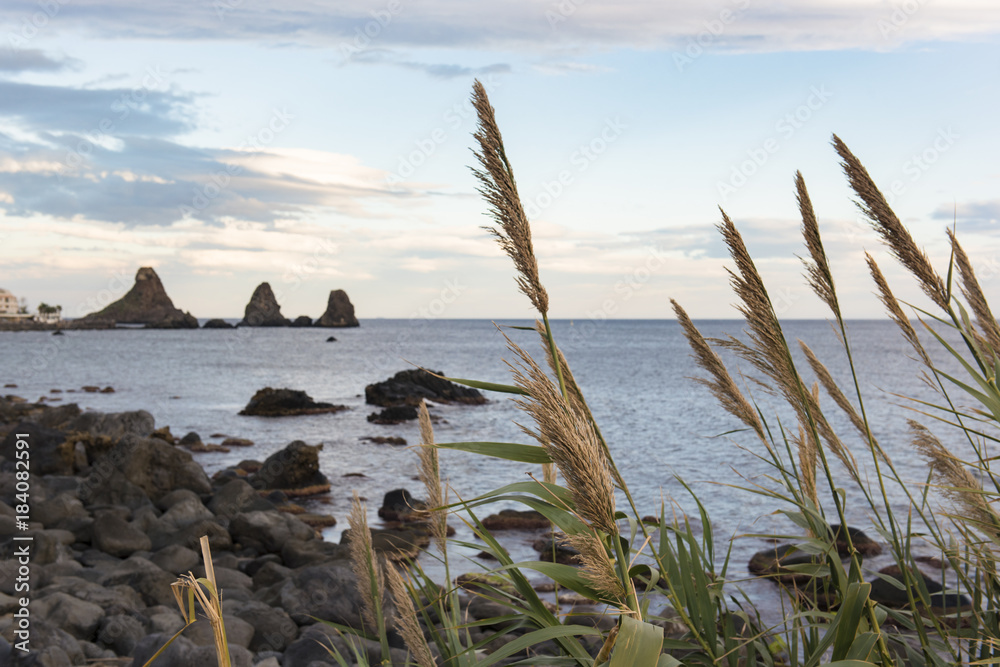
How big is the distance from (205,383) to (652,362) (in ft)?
121

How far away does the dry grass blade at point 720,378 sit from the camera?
6.74 feet

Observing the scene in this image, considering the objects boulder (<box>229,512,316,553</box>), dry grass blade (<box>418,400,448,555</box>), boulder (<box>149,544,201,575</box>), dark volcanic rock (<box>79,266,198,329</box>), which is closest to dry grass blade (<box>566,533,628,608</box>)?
dry grass blade (<box>418,400,448,555</box>)

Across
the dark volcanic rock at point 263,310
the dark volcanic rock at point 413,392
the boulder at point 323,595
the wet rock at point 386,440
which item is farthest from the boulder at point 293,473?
the dark volcanic rock at point 263,310

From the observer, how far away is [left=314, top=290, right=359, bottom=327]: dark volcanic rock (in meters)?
139

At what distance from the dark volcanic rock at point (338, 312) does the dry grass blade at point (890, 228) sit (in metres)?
140

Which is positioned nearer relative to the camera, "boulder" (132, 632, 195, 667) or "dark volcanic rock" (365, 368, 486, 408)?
"boulder" (132, 632, 195, 667)

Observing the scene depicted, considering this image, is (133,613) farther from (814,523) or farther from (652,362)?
(652,362)

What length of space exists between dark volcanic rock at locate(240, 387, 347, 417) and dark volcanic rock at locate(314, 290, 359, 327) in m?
111

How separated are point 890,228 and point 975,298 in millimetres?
630

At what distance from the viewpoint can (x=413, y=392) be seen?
3303 centimetres

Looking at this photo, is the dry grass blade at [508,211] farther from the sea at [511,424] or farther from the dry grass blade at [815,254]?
the dry grass blade at [815,254]

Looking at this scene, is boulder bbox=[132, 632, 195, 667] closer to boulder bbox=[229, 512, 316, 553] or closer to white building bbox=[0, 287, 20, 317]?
boulder bbox=[229, 512, 316, 553]

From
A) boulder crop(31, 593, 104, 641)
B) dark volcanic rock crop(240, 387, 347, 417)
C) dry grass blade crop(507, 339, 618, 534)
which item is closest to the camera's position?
dry grass blade crop(507, 339, 618, 534)

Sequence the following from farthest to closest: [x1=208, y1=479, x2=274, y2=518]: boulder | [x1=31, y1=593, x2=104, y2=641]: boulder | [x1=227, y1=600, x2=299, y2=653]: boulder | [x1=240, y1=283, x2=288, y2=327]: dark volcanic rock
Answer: [x1=240, y1=283, x2=288, y2=327]: dark volcanic rock → [x1=208, y1=479, x2=274, y2=518]: boulder → [x1=227, y1=600, x2=299, y2=653]: boulder → [x1=31, y1=593, x2=104, y2=641]: boulder
